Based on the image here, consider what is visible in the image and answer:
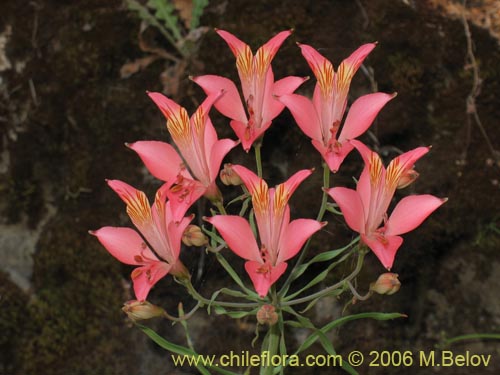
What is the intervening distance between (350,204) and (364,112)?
29 cm

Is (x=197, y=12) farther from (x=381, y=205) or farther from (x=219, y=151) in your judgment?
(x=381, y=205)

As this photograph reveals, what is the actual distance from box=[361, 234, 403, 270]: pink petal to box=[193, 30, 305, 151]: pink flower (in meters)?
0.41

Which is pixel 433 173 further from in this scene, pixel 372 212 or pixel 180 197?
pixel 180 197

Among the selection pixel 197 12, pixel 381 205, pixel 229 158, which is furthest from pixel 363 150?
pixel 197 12

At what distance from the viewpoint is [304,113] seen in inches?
67.6

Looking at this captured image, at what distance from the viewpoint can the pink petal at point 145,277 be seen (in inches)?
63.4

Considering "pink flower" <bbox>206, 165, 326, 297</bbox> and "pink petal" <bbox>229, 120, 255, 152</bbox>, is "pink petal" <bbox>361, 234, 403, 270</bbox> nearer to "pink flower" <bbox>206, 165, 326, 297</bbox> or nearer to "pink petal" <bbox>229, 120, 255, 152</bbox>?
"pink flower" <bbox>206, 165, 326, 297</bbox>

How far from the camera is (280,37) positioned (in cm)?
177

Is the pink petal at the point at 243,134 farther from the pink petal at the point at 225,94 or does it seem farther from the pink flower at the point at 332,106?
the pink flower at the point at 332,106

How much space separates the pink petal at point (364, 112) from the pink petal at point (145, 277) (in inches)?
24.2

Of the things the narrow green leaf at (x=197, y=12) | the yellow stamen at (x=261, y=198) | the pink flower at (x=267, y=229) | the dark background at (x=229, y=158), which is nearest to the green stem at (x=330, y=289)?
the pink flower at (x=267, y=229)

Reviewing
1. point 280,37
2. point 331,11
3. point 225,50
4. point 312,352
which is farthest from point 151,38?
point 312,352

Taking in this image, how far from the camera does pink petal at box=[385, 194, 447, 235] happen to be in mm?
1646

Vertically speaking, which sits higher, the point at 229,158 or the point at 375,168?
the point at 375,168
